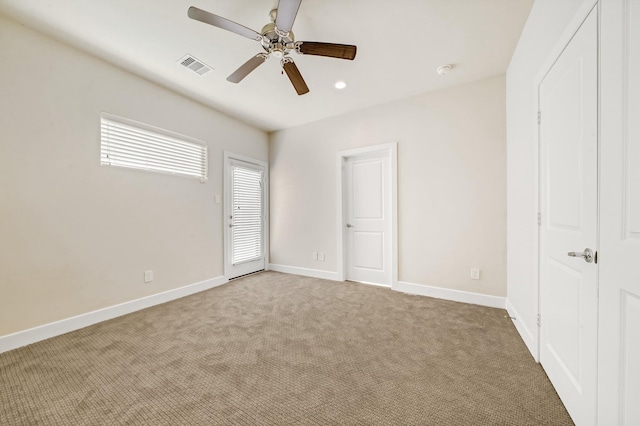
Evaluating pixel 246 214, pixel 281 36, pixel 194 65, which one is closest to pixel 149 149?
pixel 194 65

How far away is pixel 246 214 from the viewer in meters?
4.32

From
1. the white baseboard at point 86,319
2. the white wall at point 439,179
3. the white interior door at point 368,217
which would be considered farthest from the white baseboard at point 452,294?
the white baseboard at point 86,319

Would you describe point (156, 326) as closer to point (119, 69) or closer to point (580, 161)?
point (119, 69)

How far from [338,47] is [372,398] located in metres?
2.44

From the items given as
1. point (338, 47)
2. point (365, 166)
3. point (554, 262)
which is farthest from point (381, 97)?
point (554, 262)

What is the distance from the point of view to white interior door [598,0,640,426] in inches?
35.1

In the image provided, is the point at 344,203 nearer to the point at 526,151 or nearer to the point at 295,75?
the point at 295,75

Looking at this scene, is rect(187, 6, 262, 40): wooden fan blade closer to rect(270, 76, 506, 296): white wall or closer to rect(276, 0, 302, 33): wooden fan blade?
rect(276, 0, 302, 33): wooden fan blade

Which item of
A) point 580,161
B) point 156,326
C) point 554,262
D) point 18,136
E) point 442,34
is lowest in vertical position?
point 156,326

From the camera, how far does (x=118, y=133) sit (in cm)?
271

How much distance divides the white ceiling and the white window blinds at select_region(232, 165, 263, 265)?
144 centimetres

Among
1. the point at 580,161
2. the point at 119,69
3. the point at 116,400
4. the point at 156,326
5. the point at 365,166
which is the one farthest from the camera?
the point at 365,166

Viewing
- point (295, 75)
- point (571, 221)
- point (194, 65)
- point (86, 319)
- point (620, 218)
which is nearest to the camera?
point (620, 218)

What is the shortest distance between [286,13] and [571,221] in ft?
7.03
